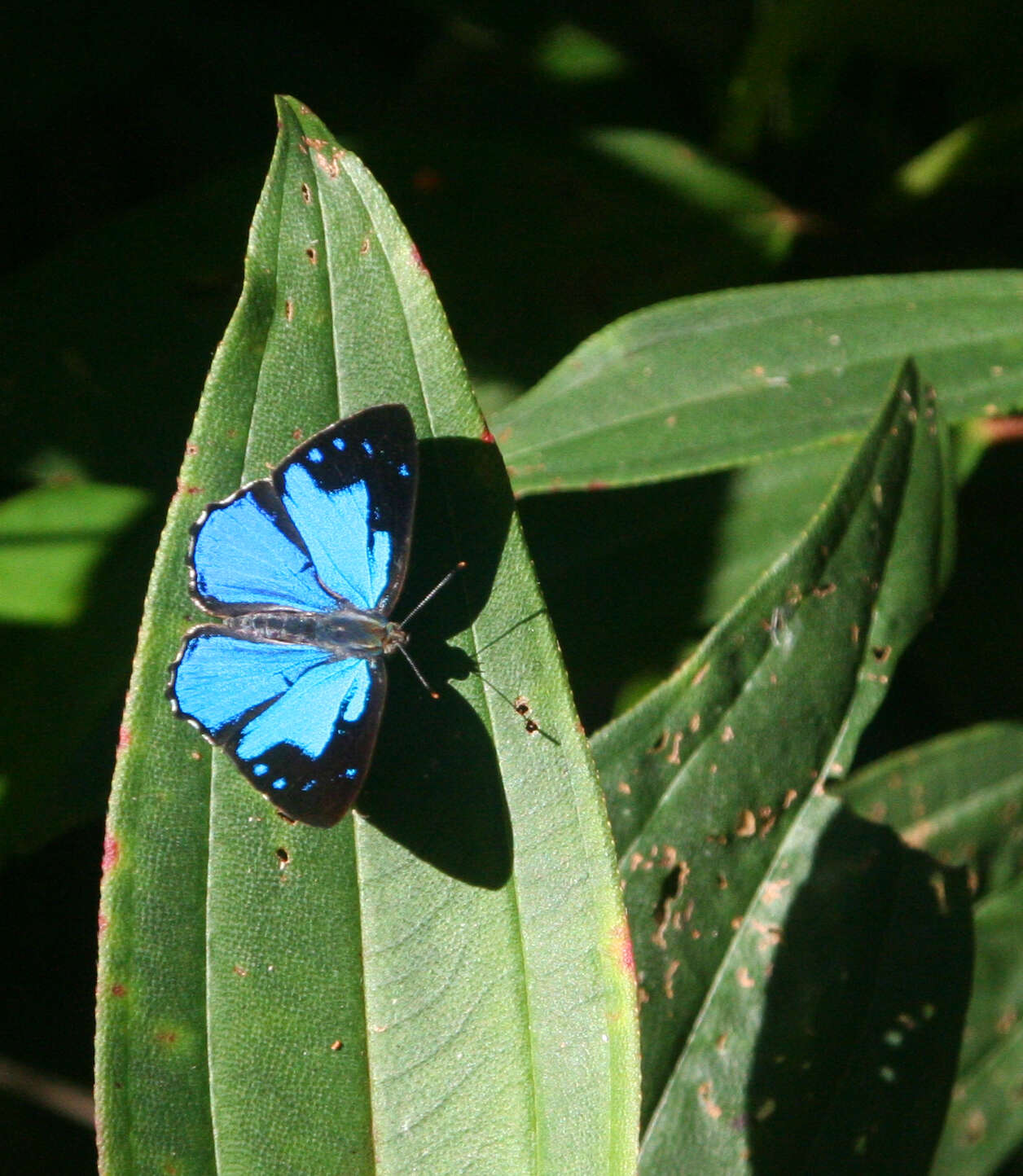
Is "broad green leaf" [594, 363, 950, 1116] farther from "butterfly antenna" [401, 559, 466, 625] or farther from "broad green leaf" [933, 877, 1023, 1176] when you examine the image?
"broad green leaf" [933, 877, 1023, 1176]

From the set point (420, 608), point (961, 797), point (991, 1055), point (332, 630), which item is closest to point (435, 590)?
point (420, 608)

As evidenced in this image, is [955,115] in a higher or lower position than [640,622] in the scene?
higher

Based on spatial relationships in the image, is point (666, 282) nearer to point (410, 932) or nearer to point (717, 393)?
point (717, 393)

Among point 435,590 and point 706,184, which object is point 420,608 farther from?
point 706,184

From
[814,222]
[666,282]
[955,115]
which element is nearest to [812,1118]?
[666,282]

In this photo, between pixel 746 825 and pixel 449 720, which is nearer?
pixel 449 720
